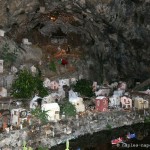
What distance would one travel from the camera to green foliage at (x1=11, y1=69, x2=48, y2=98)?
40.0m

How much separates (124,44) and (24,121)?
1958 centimetres

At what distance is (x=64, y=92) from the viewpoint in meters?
46.2

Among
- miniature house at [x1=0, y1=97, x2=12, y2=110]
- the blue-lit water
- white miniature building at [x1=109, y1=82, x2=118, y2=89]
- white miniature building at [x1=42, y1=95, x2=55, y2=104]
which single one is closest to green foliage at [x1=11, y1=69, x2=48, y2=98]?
white miniature building at [x1=42, y1=95, x2=55, y2=104]

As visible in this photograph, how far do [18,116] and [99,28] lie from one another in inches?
759

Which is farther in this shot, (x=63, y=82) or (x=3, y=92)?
(x=63, y=82)

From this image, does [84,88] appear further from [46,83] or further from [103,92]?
[46,83]

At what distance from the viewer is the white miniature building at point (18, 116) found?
35609 mm

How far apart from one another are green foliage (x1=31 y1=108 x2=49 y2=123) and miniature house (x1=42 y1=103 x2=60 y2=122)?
444 millimetres

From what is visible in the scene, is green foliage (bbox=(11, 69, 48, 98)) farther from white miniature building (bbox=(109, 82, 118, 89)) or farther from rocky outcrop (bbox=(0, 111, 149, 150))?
white miniature building (bbox=(109, 82, 118, 89))

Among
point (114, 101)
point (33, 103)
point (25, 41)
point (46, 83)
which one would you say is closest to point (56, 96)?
point (46, 83)

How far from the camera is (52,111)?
3712 centimetres

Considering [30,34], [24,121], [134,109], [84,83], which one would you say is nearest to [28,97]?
[24,121]

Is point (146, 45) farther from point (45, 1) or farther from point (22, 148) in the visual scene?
point (22, 148)

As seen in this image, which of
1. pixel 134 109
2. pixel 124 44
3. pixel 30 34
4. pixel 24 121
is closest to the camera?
pixel 24 121
